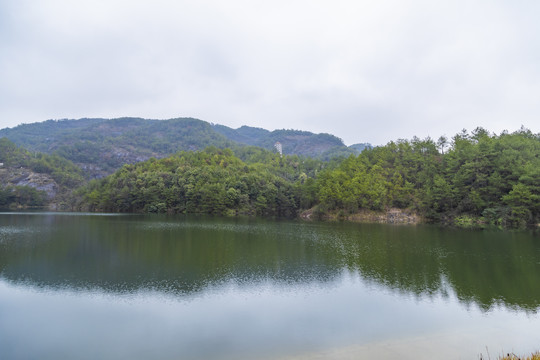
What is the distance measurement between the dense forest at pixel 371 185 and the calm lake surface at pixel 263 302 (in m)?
27.4

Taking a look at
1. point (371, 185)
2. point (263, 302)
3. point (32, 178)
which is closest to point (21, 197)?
point (32, 178)

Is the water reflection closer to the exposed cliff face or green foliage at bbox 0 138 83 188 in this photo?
the exposed cliff face

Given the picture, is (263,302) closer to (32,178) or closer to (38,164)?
(32,178)

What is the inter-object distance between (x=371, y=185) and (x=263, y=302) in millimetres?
54459

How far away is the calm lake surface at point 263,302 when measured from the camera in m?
10.3

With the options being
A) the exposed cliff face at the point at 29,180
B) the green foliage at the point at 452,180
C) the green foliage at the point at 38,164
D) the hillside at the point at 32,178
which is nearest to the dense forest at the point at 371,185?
the green foliage at the point at 452,180

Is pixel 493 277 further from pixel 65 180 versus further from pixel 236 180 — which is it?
pixel 65 180

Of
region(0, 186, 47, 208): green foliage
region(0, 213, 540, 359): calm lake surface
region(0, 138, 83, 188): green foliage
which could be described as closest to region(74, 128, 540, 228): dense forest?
region(0, 186, 47, 208): green foliage

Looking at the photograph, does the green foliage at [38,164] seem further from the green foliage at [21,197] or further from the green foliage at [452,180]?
the green foliage at [452,180]

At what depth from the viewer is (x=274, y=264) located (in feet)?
71.1

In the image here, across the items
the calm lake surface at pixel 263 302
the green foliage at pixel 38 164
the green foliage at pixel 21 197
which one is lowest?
the calm lake surface at pixel 263 302

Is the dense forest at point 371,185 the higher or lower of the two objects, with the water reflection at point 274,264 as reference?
higher

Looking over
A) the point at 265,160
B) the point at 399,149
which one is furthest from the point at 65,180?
the point at 399,149

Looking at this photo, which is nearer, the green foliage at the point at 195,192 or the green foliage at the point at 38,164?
the green foliage at the point at 195,192
